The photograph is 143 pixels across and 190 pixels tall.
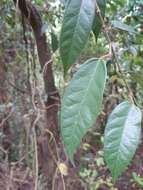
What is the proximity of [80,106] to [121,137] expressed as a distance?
0.16 feet

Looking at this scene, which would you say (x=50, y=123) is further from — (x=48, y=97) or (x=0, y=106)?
(x=0, y=106)

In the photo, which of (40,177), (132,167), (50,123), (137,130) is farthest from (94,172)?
(137,130)

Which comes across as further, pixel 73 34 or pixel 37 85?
pixel 37 85

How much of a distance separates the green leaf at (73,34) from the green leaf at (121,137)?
7 cm

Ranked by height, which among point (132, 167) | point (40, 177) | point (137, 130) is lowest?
point (132, 167)

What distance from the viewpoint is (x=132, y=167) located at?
2646 mm

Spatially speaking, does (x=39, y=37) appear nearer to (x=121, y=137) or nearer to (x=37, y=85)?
(x=37, y=85)

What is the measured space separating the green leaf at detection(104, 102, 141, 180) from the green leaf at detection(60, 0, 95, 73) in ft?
0.24

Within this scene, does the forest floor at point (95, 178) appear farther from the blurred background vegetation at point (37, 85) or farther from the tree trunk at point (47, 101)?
the tree trunk at point (47, 101)

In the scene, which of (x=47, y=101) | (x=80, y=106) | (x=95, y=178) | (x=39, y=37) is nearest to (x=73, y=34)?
(x=80, y=106)

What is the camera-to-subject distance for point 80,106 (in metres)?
0.37

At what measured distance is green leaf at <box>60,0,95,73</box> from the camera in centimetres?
40

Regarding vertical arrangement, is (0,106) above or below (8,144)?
above

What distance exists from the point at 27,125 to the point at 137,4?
36.2 inches
